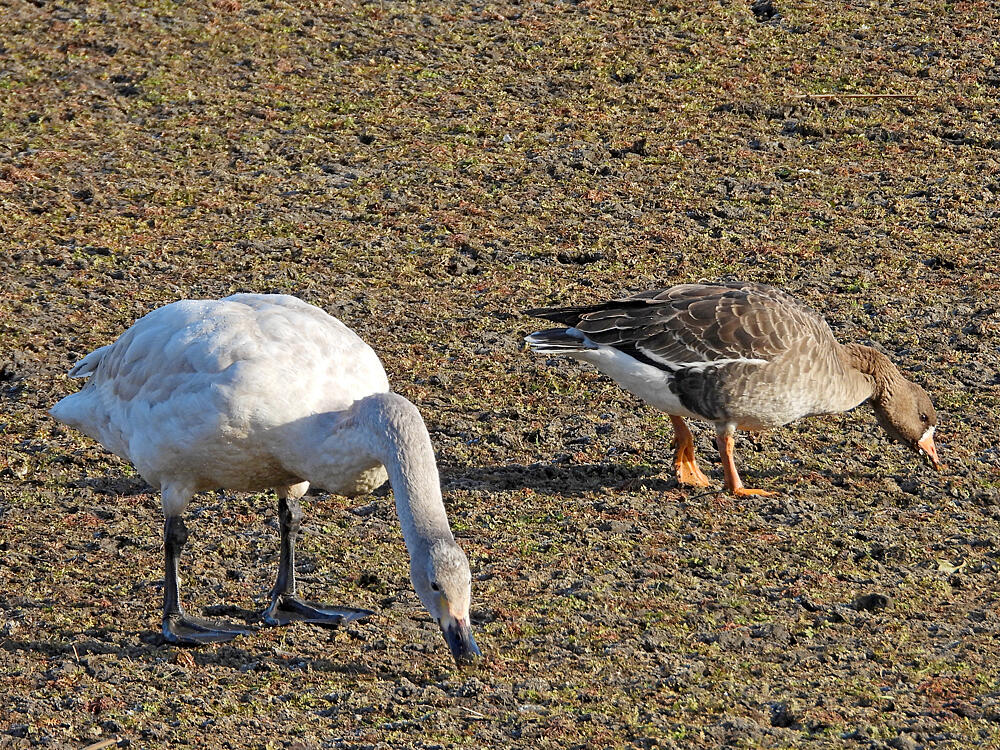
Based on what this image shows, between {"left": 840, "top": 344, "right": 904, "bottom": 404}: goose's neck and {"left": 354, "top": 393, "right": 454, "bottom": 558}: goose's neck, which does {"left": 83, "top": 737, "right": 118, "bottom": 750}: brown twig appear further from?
{"left": 840, "top": 344, "right": 904, "bottom": 404}: goose's neck

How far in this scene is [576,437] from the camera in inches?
348

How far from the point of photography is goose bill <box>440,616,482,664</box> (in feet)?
18.4

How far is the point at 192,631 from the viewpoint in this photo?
6.57 metres

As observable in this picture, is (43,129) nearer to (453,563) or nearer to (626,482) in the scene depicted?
(626,482)

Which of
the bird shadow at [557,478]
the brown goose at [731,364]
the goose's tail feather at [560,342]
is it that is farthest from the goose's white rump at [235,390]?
the brown goose at [731,364]

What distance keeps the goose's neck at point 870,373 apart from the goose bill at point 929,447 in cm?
34

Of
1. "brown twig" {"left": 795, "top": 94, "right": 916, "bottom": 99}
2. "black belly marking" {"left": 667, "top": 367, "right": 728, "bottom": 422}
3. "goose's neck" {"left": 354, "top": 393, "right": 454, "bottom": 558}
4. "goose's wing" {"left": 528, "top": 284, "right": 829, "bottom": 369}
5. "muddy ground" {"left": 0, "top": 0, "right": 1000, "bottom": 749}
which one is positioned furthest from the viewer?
"brown twig" {"left": 795, "top": 94, "right": 916, "bottom": 99}

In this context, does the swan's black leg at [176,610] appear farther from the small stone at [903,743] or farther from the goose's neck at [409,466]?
the small stone at [903,743]

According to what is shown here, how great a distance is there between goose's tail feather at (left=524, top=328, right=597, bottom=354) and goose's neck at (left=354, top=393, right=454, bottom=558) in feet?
9.11

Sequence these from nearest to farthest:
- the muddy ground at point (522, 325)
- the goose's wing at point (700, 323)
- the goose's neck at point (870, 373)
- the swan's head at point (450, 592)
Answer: the swan's head at point (450, 592) → the muddy ground at point (522, 325) → the goose's wing at point (700, 323) → the goose's neck at point (870, 373)

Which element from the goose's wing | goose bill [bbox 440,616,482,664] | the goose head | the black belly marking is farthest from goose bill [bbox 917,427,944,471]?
goose bill [bbox 440,616,482,664]

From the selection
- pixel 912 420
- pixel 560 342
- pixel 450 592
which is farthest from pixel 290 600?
pixel 912 420

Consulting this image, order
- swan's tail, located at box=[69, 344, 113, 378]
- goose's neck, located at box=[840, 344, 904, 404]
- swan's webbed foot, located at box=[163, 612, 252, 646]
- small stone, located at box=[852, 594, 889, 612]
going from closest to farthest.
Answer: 1. swan's webbed foot, located at box=[163, 612, 252, 646]
2. small stone, located at box=[852, 594, 889, 612]
3. swan's tail, located at box=[69, 344, 113, 378]
4. goose's neck, located at box=[840, 344, 904, 404]

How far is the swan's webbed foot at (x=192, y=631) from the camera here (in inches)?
257
